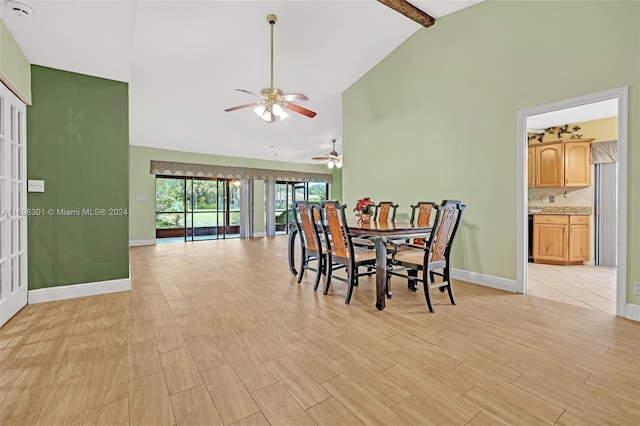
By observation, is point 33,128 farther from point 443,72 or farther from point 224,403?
A: point 443,72

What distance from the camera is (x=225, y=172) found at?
8680mm

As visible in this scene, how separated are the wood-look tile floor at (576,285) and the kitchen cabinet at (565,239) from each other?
156 mm

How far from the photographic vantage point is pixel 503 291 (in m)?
3.45

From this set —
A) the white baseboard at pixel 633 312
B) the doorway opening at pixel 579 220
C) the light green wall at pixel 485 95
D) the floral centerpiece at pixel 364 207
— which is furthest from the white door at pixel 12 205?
the white baseboard at pixel 633 312

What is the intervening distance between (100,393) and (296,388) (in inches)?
41.3

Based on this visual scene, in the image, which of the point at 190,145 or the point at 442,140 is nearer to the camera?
the point at 442,140

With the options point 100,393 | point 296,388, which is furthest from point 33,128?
point 296,388

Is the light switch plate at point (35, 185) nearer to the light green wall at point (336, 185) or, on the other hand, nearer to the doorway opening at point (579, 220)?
the doorway opening at point (579, 220)

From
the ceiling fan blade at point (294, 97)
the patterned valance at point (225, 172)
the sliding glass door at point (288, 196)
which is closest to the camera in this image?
the ceiling fan blade at point (294, 97)

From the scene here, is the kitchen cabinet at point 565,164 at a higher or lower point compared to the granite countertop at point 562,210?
higher

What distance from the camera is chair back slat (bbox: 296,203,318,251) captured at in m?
3.42

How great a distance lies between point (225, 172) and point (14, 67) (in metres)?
6.18

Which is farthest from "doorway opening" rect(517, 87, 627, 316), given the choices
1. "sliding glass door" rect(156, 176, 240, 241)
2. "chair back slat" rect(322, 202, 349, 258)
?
"sliding glass door" rect(156, 176, 240, 241)

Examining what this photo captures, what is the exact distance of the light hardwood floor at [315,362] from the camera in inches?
55.6
